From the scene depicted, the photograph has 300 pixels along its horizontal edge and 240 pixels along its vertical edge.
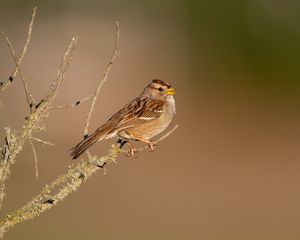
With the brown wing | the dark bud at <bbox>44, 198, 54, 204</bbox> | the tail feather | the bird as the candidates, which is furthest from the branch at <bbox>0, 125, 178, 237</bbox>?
the brown wing

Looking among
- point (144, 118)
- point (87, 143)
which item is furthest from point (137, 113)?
point (87, 143)

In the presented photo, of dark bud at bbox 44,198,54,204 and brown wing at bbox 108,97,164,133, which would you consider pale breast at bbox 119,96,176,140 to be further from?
dark bud at bbox 44,198,54,204

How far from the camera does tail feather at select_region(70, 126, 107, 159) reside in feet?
19.7

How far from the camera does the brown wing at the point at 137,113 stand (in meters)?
7.45

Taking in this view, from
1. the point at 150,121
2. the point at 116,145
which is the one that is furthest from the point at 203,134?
the point at 116,145

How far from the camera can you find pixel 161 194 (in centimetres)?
1939

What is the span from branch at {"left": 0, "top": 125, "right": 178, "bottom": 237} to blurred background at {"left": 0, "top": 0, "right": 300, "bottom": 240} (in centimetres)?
965

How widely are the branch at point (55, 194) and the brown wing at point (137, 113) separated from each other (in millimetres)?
2279

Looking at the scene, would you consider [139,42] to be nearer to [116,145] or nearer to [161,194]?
[161,194]

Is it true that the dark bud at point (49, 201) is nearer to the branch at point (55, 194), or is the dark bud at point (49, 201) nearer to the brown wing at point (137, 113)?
the branch at point (55, 194)

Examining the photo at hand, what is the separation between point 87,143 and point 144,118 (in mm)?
1464

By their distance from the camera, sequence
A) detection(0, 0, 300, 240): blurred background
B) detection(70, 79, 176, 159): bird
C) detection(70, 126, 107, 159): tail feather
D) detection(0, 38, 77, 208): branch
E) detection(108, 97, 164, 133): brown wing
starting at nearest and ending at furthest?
detection(0, 38, 77, 208): branch < detection(70, 126, 107, 159): tail feather < detection(70, 79, 176, 159): bird < detection(108, 97, 164, 133): brown wing < detection(0, 0, 300, 240): blurred background

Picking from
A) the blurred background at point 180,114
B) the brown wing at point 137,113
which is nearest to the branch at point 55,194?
the brown wing at point 137,113

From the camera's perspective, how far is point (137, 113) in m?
7.76
